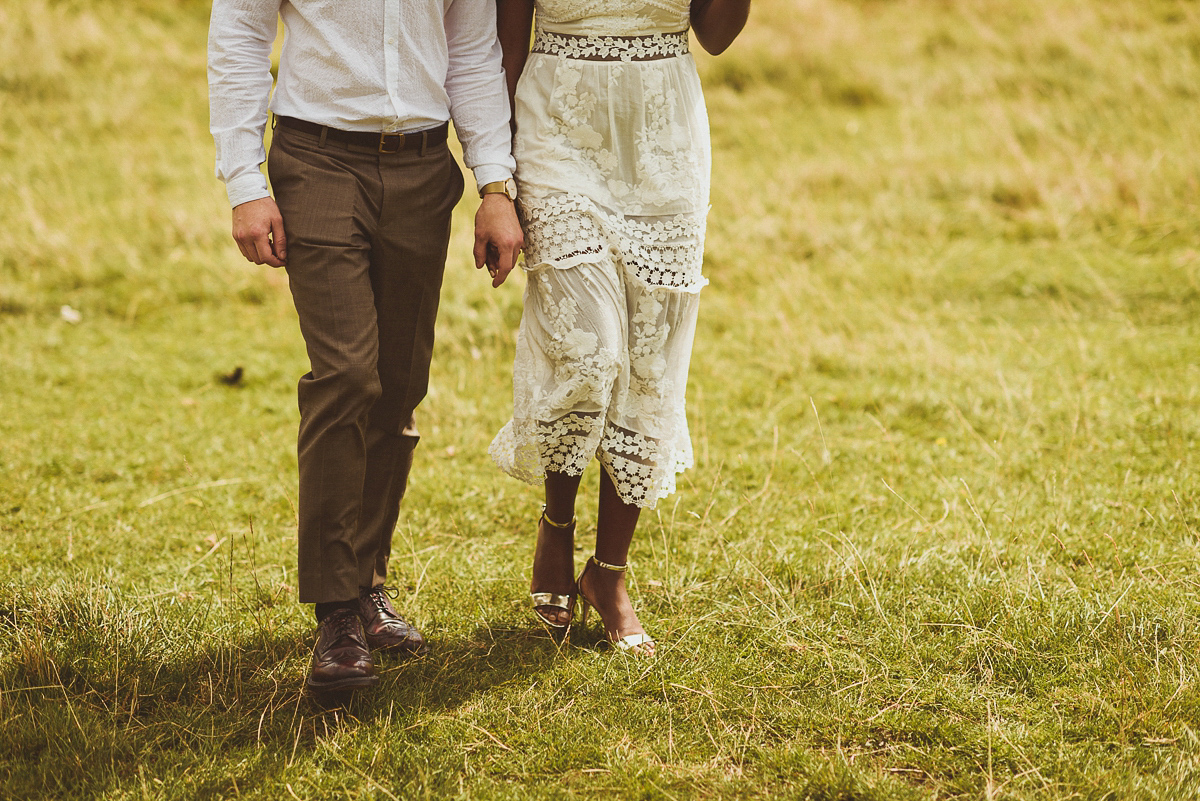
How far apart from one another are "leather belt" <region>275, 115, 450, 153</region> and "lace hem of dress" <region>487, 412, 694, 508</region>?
35.2 inches

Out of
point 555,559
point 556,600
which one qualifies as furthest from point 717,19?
point 556,600

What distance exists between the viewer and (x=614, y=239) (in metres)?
3.18

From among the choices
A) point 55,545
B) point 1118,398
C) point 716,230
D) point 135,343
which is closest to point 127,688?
point 55,545

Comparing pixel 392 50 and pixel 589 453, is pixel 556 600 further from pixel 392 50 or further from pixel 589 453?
pixel 392 50

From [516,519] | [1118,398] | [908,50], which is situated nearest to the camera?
[516,519]

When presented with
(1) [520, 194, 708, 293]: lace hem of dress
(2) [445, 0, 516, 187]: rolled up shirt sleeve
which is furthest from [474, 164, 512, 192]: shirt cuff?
(1) [520, 194, 708, 293]: lace hem of dress

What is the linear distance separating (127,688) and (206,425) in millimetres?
2611

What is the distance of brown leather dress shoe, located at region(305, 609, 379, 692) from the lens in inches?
113

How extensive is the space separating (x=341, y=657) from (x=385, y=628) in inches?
18.5

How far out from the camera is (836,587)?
3717mm

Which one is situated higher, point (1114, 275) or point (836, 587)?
point (1114, 275)

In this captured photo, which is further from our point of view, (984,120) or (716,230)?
(984,120)

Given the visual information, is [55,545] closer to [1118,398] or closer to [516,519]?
[516,519]

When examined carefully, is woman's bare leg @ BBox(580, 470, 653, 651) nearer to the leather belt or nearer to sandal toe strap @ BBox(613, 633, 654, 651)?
sandal toe strap @ BBox(613, 633, 654, 651)
